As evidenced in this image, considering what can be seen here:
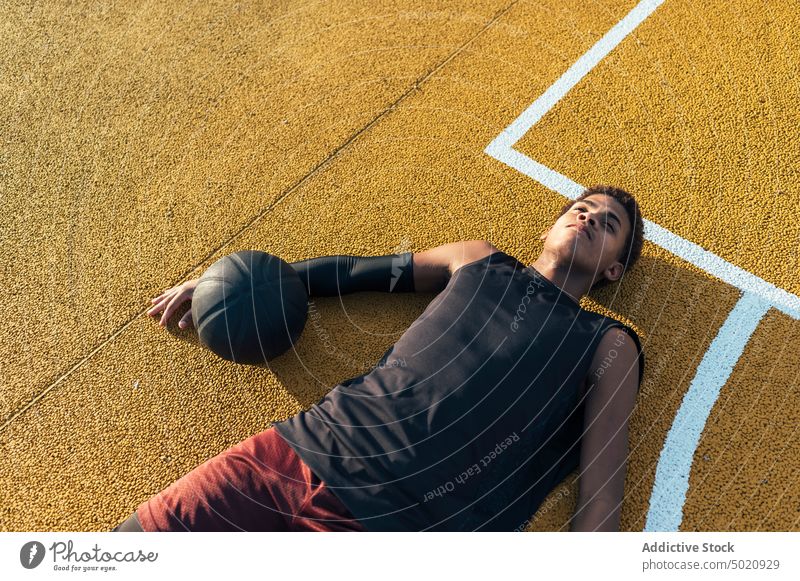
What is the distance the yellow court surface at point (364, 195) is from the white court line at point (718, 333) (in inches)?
0.5

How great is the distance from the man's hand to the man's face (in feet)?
6.13

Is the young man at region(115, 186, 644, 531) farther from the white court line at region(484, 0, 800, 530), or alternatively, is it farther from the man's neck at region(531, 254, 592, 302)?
the white court line at region(484, 0, 800, 530)

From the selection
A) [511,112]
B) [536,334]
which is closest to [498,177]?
[511,112]

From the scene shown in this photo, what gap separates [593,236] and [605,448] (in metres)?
1.03

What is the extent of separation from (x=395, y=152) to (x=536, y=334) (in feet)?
5.73

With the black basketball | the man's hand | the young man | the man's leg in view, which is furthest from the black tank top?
the man's hand

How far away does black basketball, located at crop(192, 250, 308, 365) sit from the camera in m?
3.16

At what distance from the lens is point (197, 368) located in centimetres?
357

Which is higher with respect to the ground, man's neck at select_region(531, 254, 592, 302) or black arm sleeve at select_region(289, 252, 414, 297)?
black arm sleeve at select_region(289, 252, 414, 297)

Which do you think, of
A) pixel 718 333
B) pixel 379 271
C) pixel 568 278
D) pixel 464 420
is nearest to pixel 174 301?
pixel 379 271

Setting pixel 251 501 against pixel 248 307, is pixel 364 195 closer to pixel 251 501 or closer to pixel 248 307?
pixel 248 307

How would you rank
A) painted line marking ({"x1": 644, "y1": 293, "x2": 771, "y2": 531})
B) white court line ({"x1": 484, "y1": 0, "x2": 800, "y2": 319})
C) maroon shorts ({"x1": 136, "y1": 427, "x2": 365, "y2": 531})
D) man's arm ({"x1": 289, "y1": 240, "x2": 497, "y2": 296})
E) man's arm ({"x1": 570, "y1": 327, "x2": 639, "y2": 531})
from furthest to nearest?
1. white court line ({"x1": 484, "y1": 0, "x2": 800, "y2": 319})
2. man's arm ({"x1": 289, "y1": 240, "x2": 497, "y2": 296})
3. painted line marking ({"x1": 644, "y1": 293, "x2": 771, "y2": 531})
4. man's arm ({"x1": 570, "y1": 327, "x2": 639, "y2": 531})
5. maroon shorts ({"x1": 136, "y1": 427, "x2": 365, "y2": 531})

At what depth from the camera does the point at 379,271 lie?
3492 mm

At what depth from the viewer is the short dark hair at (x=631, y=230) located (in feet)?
11.6
